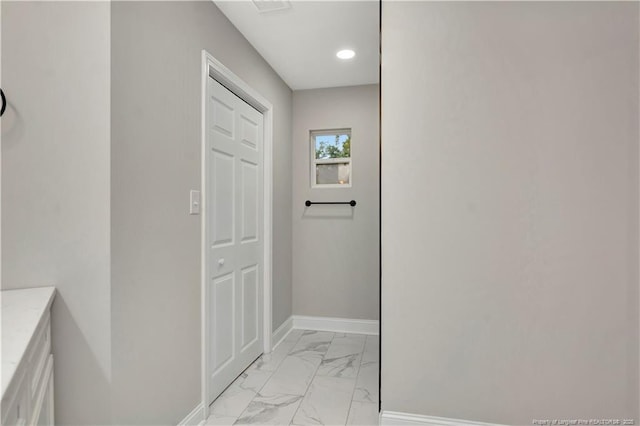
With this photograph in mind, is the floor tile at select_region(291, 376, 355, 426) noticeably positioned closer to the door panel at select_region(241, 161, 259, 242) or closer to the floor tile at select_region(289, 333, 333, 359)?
the floor tile at select_region(289, 333, 333, 359)

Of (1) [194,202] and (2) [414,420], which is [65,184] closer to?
(1) [194,202]

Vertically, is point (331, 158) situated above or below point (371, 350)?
above

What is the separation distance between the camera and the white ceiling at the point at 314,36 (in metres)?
2.15

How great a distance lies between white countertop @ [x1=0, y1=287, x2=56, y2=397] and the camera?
2.51 feet

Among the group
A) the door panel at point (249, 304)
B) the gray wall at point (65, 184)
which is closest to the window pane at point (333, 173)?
the door panel at point (249, 304)

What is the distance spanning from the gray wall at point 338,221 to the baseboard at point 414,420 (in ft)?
5.34

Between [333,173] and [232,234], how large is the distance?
58.4 inches

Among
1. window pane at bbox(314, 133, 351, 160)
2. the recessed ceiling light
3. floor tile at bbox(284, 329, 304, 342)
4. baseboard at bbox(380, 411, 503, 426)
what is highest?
the recessed ceiling light

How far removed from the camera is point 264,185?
2957mm

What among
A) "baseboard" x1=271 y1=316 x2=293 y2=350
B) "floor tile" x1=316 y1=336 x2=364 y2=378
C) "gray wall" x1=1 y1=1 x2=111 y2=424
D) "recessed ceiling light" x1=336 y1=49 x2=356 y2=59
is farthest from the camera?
"baseboard" x1=271 y1=316 x2=293 y2=350

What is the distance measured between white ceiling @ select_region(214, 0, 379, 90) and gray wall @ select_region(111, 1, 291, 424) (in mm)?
319

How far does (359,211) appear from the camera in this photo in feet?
11.3

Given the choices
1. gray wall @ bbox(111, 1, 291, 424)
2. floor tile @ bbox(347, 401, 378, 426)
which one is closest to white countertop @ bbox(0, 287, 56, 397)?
gray wall @ bbox(111, 1, 291, 424)

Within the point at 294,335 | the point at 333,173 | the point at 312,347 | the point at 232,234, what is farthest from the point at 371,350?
the point at 333,173
